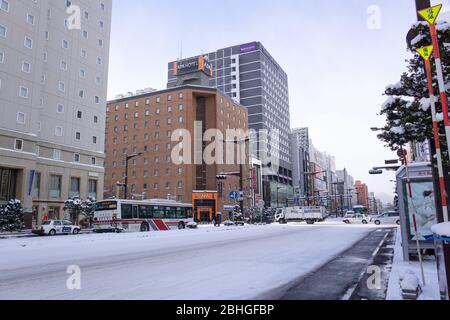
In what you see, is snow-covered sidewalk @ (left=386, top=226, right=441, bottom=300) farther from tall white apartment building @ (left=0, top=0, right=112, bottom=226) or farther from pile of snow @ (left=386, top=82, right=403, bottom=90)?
tall white apartment building @ (left=0, top=0, right=112, bottom=226)

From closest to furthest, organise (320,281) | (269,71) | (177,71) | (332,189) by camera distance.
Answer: (320,281) < (177,71) < (269,71) < (332,189)

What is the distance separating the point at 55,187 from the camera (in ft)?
147

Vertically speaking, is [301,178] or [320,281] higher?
[301,178]

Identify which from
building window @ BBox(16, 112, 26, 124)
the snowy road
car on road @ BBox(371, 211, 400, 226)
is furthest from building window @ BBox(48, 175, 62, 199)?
car on road @ BBox(371, 211, 400, 226)

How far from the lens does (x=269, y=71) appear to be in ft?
400

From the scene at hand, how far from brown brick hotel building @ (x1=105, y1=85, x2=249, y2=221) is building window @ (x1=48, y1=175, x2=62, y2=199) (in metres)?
26.1

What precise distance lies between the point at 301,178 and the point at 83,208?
348 ft

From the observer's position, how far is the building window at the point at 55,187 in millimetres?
44175

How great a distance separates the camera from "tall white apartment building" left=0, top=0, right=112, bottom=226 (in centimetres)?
3875

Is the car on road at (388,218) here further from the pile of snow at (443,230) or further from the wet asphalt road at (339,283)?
the pile of snow at (443,230)

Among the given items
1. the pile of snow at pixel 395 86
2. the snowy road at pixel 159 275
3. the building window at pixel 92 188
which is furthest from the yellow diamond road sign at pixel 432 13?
the building window at pixel 92 188

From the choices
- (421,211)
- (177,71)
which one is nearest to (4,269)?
(421,211)

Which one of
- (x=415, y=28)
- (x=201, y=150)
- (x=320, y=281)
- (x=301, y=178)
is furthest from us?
(x=301, y=178)
